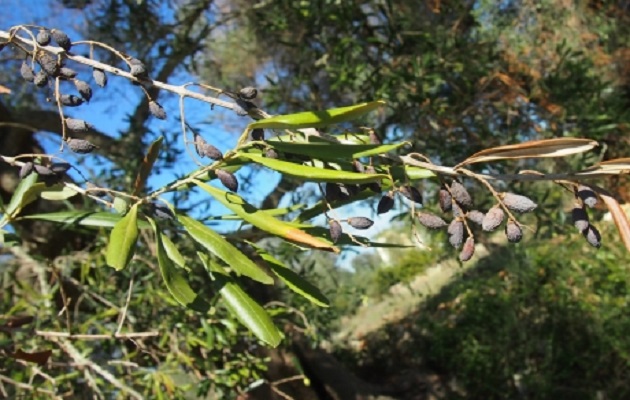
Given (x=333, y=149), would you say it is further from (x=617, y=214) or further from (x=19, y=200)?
(x=19, y=200)

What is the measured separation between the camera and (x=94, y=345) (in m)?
3.04

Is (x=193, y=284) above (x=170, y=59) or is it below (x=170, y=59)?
below

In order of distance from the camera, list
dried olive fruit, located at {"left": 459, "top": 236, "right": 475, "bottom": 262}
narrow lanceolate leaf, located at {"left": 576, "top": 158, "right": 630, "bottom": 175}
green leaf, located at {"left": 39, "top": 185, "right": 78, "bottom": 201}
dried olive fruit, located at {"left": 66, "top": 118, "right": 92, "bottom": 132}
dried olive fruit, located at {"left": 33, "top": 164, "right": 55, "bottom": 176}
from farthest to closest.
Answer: green leaf, located at {"left": 39, "top": 185, "right": 78, "bottom": 201}
dried olive fruit, located at {"left": 33, "top": 164, "right": 55, "bottom": 176}
dried olive fruit, located at {"left": 66, "top": 118, "right": 92, "bottom": 132}
dried olive fruit, located at {"left": 459, "top": 236, "right": 475, "bottom": 262}
narrow lanceolate leaf, located at {"left": 576, "top": 158, "right": 630, "bottom": 175}

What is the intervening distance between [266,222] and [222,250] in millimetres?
184

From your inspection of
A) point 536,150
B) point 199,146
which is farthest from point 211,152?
point 536,150

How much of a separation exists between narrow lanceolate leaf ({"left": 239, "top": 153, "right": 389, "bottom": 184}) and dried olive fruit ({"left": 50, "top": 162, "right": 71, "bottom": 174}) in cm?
42

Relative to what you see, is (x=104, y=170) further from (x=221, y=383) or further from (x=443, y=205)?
(x=443, y=205)

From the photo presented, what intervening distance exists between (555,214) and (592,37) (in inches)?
150

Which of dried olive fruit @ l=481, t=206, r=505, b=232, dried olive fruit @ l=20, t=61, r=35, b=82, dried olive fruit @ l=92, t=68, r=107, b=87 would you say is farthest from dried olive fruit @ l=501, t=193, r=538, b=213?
dried olive fruit @ l=20, t=61, r=35, b=82

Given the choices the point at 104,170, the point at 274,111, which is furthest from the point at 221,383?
the point at 274,111

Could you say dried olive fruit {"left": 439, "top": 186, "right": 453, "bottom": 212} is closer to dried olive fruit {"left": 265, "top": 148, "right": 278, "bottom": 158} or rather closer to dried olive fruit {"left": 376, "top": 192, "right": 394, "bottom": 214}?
dried olive fruit {"left": 376, "top": 192, "right": 394, "bottom": 214}

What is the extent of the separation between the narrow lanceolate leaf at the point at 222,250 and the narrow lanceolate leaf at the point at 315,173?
0.26m

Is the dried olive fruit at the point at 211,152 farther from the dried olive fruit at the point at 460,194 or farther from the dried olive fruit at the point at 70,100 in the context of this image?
the dried olive fruit at the point at 460,194

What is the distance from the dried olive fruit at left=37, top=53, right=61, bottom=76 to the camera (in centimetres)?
98
